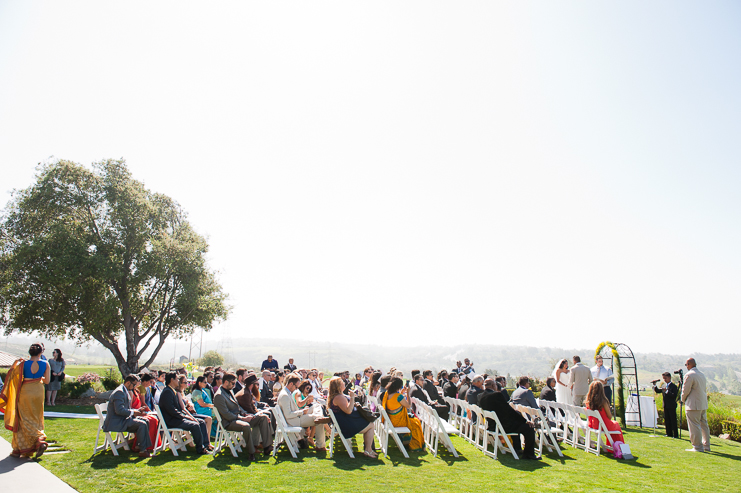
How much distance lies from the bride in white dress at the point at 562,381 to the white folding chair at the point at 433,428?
441 cm

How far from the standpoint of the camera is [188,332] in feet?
74.2

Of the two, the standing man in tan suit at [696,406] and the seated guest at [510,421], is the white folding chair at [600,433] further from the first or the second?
the standing man in tan suit at [696,406]

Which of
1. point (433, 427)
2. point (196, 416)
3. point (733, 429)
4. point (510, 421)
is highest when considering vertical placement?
point (510, 421)

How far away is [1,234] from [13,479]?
57.2 feet

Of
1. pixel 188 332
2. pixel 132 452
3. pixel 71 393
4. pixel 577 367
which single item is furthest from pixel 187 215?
pixel 577 367

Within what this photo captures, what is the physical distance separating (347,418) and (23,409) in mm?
5274

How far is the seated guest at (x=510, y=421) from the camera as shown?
7.14 m

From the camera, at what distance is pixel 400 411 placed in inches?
302

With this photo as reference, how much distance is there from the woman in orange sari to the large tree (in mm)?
11472

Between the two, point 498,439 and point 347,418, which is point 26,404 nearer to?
point 347,418

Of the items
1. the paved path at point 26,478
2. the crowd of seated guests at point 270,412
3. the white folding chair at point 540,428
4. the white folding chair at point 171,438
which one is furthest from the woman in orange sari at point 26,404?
the white folding chair at point 540,428

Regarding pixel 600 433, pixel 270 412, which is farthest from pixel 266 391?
pixel 600 433

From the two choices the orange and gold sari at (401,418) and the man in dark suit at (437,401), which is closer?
the orange and gold sari at (401,418)

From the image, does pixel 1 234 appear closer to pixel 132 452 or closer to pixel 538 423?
pixel 132 452
